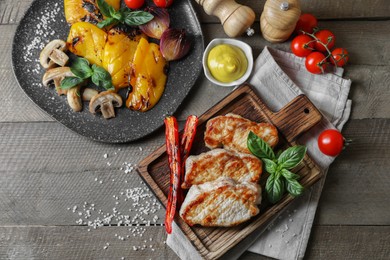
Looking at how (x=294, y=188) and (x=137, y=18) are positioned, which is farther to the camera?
(x=137, y=18)

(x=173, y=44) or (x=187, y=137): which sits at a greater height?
(x=173, y=44)

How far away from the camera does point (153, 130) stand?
3547 millimetres

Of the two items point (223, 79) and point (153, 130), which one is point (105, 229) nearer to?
point (153, 130)

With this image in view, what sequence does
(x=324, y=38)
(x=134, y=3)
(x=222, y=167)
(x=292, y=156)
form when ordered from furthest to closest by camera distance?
(x=134, y=3)
(x=324, y=38)
(x=222, y=167)
(x=292, y=156)

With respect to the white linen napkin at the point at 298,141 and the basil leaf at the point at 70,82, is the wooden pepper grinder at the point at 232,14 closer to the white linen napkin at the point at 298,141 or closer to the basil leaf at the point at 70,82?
the white linen napkin at the point at 298,141

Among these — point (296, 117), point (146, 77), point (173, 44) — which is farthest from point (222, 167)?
point (173, 44)

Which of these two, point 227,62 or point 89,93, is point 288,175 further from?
point 89,93

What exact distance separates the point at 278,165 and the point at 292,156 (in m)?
0.12

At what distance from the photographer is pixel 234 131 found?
3318 millimetres

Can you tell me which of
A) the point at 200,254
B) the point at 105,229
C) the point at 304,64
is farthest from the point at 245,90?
the point at 105,229

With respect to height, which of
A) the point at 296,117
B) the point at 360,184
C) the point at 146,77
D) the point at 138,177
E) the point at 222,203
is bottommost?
the point at 360,184

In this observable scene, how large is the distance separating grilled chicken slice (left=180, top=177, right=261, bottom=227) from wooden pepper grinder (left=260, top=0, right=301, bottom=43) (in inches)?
43.5

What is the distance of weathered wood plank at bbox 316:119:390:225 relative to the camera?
3.54m

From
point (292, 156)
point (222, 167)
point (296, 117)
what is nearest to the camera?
point (292, 156)
